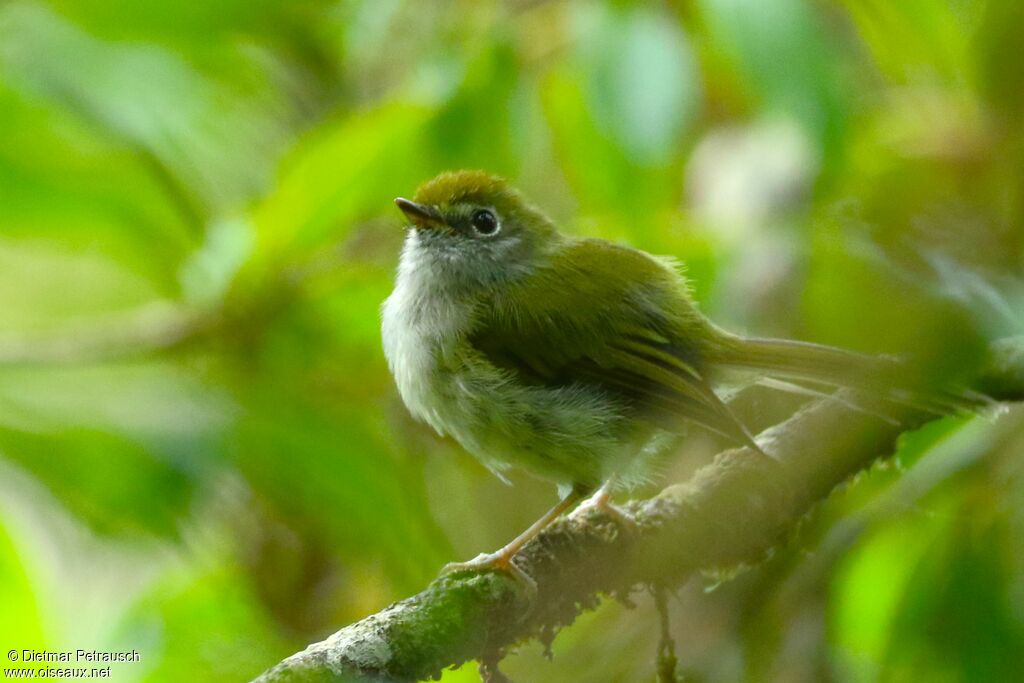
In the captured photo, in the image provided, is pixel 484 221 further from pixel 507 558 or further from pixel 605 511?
pixel 507 558

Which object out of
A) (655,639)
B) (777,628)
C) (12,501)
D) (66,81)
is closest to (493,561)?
(655,639)

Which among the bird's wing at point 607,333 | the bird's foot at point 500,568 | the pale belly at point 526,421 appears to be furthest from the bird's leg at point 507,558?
the bird's wing at point 607,333

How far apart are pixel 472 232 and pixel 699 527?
56.4 inches

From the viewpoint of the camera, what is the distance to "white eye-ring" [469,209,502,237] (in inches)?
147

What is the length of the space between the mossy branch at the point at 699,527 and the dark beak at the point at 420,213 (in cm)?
115

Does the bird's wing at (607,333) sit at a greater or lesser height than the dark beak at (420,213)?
lesser

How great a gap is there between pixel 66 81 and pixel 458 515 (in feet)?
7.34

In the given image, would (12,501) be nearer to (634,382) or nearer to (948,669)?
(634,382)

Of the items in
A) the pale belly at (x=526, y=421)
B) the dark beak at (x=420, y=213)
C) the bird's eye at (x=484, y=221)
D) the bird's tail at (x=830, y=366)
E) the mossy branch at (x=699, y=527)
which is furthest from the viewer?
the bird's eye at (x=484, y=221)

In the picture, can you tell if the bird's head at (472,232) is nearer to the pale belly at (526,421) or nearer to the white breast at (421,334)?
the white breast at (421,334)

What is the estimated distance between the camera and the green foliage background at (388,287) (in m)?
2.43

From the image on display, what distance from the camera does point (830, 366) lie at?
3025mm

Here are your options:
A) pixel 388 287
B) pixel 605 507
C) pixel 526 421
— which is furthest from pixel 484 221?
pixel 605 507

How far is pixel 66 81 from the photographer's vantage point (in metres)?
3.31
